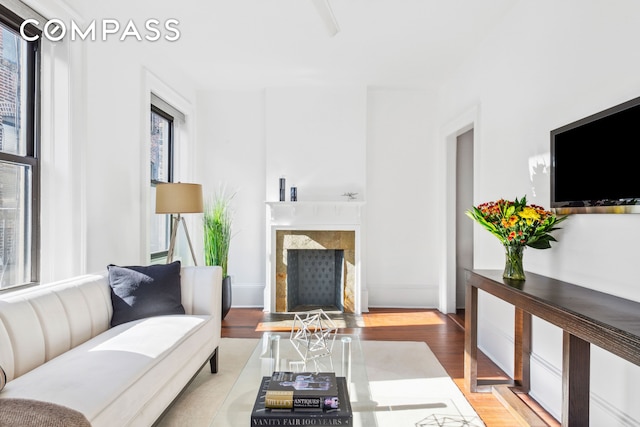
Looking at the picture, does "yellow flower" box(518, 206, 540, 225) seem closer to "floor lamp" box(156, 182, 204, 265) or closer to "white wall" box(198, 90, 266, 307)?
"floor lamp" box(156, 182, 204, 265)

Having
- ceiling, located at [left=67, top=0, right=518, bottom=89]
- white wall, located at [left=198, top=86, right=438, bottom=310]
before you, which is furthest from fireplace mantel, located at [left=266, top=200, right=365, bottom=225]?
ceiling, located at [left=67, top=0, right=518, bottom=89]

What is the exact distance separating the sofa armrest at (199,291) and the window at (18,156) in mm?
917

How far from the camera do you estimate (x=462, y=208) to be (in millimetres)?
4965

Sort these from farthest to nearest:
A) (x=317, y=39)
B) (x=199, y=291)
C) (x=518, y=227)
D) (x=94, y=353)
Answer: (x=317, y=39) < (x=199, y=291) < (x=518, y=227) < (x=94, y=353)

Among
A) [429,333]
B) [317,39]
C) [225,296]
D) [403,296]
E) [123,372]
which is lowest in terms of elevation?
A: [429,333]

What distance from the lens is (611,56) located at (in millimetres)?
1935

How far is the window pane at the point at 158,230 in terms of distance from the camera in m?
4.04

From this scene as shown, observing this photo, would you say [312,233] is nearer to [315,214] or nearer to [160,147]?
[315,214]

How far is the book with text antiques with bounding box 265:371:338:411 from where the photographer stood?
1.61m

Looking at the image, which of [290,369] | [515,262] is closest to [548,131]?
[515,262]

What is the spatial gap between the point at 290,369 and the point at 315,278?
2.97 m

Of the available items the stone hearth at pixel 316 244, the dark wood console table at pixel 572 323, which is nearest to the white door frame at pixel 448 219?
the stone hearth at pixel 316 244

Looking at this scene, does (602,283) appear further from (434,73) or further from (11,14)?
(11,14)

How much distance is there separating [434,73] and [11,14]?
148 inches
